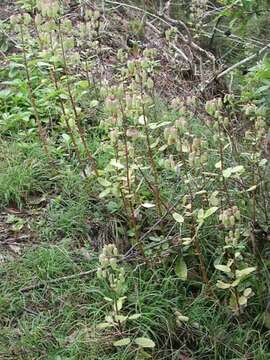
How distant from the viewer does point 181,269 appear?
3.18 metres

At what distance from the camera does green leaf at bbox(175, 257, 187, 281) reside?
3.15m

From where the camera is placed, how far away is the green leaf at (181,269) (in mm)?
3152

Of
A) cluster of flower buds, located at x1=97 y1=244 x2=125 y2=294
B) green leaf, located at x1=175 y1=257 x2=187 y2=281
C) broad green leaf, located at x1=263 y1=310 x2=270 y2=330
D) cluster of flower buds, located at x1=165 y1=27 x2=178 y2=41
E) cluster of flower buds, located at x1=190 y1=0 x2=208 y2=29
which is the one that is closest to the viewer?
cluster of flower buds, located at x1=97 y1=244 x2=125 y2=294

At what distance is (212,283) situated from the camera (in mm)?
3188

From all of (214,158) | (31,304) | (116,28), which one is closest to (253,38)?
(116,28)

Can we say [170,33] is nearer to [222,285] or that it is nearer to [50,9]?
[50,9]

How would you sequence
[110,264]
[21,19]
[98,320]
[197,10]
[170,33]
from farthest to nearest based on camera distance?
[197,10]
[170,33]
[21,19]
[98,320]
[110,264]

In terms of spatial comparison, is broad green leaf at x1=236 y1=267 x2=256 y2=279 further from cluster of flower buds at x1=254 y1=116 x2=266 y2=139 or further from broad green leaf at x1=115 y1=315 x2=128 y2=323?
cluster of flower buds at x1=254 y1=116 x2=266 y2=139

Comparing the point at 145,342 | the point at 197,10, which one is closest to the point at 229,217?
the point at 145,342

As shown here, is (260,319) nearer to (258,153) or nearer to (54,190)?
(258,153)

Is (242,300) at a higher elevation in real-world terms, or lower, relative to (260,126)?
lower

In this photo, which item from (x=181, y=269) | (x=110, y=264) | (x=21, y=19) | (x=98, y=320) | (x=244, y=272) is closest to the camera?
(x=110, y=264)

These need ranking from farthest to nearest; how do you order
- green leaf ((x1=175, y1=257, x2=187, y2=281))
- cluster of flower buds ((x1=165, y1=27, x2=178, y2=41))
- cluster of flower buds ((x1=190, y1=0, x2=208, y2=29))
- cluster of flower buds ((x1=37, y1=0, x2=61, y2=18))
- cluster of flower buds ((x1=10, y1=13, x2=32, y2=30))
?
cluster of flower buds ((x1=190, y1=0, x2=208, y2=29)), cluster of flower buds ((x1=165, y1=27, x2=178, y2=41)), cluster of flower buds ((x1=10, y1=13, x2=32, y2=30)), cluster of flower buds ((x1=37, y1=0, x2=61, y2=18)), green leaf ((x1=175, y1=257, x2=187, y2=281))

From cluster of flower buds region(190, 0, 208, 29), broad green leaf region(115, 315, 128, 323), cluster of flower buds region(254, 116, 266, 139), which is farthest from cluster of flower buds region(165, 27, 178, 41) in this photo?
broad green leaf region(115, 315, 128, 323)
